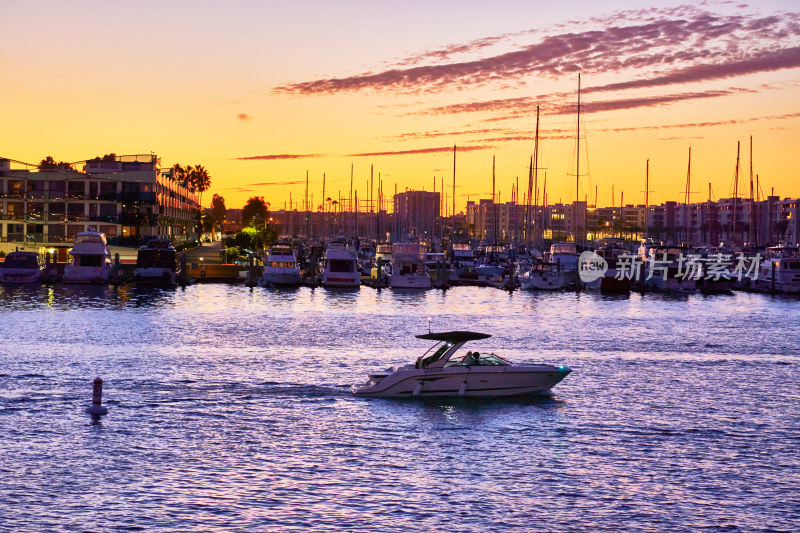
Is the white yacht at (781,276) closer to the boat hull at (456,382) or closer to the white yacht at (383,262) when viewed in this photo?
the white yacht at (383,262)

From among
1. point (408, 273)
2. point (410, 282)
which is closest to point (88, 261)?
point (408, 273)

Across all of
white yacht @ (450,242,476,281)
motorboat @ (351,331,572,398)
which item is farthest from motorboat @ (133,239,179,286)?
motorboat @ (351,331,572,398)

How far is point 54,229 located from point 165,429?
109 m

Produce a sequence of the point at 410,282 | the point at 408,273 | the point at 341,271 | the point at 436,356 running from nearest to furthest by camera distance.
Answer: the point at 436,356
the point at 341,271
the point at 410,282
the point at 408,273

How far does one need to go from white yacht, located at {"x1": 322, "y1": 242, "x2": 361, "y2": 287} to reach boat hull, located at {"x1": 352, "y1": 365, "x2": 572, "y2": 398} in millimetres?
55708

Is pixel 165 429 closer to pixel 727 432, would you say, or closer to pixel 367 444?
pixel 367 444

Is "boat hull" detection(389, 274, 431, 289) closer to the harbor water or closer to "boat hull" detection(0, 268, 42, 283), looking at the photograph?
the harbor water

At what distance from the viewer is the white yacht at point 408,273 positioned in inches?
3710

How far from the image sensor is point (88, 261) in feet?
305

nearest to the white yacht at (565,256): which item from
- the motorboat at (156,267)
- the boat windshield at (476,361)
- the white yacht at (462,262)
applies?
the white yacht at (462,262)

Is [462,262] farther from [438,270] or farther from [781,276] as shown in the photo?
[781,276]

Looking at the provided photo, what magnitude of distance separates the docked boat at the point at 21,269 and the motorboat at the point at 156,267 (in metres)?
9.79

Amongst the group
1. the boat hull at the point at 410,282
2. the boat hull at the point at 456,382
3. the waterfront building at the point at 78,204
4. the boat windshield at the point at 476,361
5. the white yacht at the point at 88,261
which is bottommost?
the boat hull at the point at 456,382

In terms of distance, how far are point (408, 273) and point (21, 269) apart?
39350 millimetres
